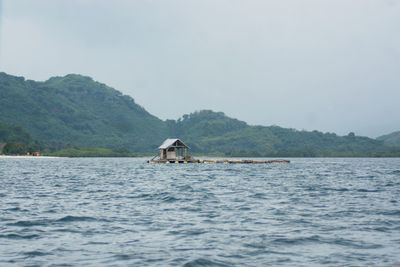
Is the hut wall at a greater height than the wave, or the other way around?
the hut wall

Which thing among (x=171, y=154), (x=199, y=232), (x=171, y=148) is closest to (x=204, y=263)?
(x=199, y=232)

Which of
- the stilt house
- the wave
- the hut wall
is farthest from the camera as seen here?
the hut wall

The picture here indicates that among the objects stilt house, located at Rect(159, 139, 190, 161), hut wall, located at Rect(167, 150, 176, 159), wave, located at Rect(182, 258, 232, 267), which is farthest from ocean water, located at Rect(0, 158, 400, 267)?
hut wall, located at Rect(167, 150, 176, 159)

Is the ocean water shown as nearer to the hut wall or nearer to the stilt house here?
the stilt house

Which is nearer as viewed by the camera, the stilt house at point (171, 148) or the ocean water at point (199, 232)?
the ocean water at point (199, 232)

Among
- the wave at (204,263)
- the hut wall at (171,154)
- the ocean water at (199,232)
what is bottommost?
the wave at (204,263)

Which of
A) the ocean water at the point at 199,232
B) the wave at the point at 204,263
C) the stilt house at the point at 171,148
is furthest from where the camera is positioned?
the stilt house at the point at 171,148

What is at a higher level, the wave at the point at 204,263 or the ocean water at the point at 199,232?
the ocean water at the point at 199,232

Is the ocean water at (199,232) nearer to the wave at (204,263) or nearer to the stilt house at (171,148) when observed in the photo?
the wave at (204,263)

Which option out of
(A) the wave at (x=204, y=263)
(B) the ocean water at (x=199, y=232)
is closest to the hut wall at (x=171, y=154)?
(B) the ocean water at (x=199, y=232)

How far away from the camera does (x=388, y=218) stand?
2503 centimetres

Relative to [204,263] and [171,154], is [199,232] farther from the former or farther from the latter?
[171,154]

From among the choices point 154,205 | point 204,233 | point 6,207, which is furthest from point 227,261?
point 6,207

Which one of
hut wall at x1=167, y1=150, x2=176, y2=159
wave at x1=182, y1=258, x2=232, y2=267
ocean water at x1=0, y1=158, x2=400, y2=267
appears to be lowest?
wave at x1=182, y1=258, x2=232, y2=267
